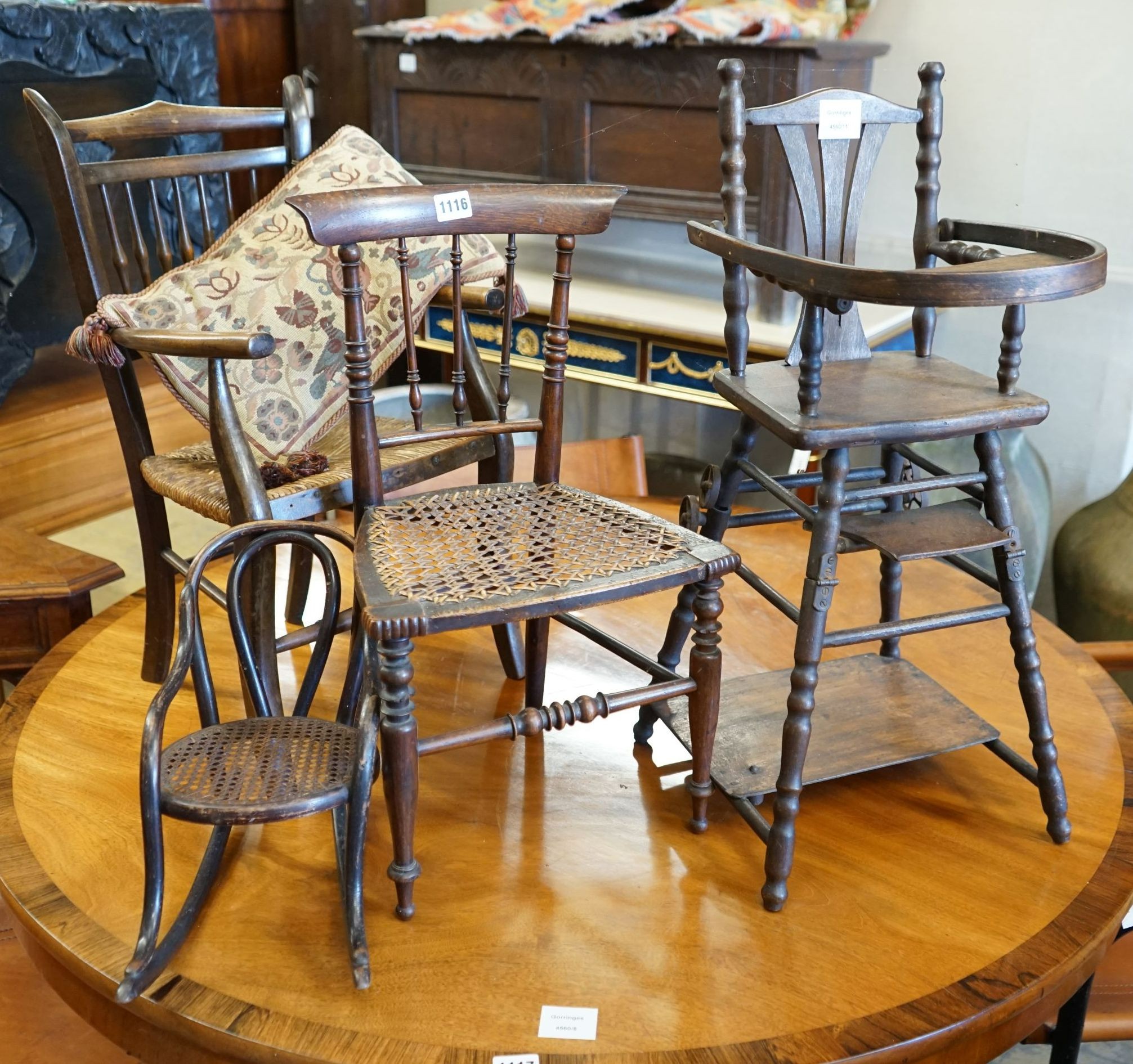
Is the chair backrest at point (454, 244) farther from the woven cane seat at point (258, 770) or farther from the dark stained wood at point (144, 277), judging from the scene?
the woven cane seat at point (258, 770)

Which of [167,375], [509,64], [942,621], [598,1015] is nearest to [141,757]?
[598,1015]

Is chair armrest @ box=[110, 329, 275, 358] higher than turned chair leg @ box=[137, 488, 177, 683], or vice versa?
chair armrest @ box=[110, 329, 275, 358]

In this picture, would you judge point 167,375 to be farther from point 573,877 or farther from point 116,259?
point 573,877

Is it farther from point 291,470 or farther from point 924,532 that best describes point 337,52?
point 924,532

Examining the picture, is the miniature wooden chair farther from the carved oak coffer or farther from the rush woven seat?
the carved oak coffer

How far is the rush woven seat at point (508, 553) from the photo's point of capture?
4.41 feet

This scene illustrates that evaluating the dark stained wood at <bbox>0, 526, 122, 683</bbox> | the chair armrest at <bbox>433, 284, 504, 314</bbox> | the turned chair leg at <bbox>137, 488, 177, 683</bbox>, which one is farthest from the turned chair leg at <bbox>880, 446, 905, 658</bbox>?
the dark stained wood at <bbox>0, 526, 122, 683</bbox>

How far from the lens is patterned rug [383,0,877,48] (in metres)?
2.85

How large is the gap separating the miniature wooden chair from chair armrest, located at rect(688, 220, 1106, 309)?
0.66 metres

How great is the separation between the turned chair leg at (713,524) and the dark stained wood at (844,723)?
65 millimetres

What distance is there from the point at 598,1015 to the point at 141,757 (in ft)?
1.76

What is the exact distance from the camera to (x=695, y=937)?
137 cm

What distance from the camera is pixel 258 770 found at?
130 cm

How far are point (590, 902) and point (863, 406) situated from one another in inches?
27.0
